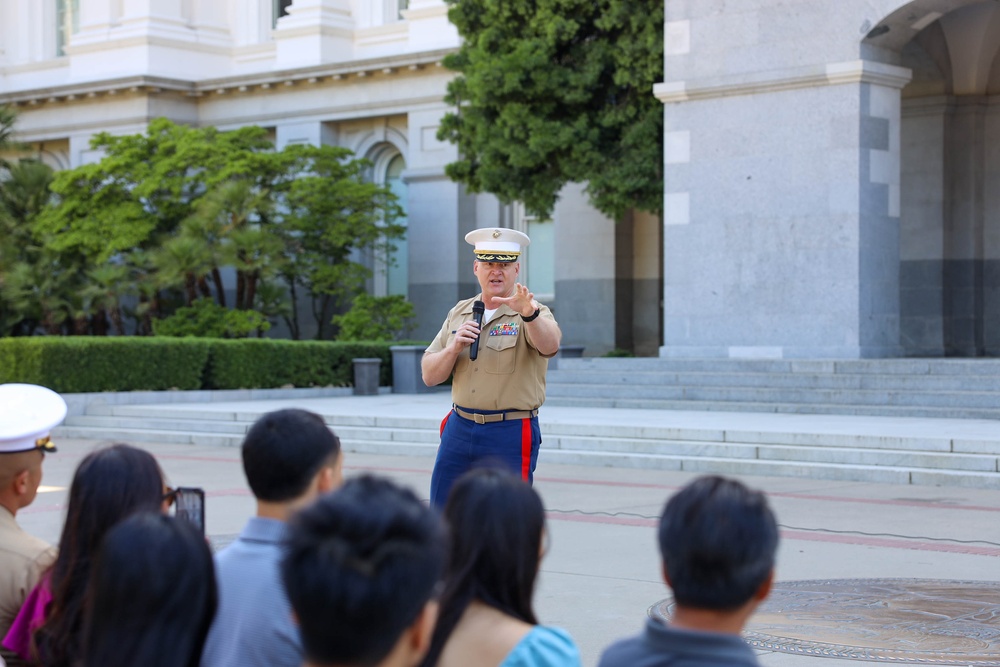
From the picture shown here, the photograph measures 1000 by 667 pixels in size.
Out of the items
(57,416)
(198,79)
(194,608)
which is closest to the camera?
(194,608)

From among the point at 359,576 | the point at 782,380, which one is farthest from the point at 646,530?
the point at 782,380

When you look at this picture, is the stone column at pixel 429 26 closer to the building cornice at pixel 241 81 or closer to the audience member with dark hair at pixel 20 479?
the building cornice at pixel 241 81

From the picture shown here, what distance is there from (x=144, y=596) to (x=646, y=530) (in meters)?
7.69

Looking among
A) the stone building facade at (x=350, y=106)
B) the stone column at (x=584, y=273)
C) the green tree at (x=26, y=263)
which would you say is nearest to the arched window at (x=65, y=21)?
the stone building facade at (x=350, y=106)

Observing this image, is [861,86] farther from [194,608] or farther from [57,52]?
[57,52]

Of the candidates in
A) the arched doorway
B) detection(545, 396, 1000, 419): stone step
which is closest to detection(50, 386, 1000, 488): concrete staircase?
detection(545, 396, 1000, 419): stone step

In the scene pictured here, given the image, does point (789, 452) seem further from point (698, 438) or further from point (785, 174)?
point (785, 174)

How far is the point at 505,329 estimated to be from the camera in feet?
23.3

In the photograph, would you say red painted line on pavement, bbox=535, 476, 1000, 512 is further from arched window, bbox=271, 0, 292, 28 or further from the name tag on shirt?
arched window, bbox=271, 0, 292, 28

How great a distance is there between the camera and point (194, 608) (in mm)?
2902

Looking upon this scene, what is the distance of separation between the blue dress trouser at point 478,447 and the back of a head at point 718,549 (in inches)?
161

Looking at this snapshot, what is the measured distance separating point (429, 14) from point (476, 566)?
30.4 m

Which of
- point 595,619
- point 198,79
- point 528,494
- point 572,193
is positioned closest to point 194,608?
→ point 528,494

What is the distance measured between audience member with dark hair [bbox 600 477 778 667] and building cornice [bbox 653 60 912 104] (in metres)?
18.0
